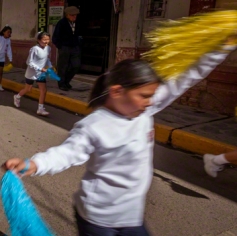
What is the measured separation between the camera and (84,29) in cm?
1134

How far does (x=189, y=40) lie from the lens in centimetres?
214

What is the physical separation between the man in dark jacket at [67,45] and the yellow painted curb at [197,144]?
3.82 meters

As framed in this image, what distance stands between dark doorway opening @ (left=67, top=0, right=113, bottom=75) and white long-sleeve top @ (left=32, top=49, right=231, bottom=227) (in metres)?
8.92

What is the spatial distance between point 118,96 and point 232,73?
546 cm

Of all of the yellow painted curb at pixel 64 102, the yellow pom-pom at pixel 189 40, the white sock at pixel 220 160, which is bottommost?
the yellow painted curb at pixel 64 102

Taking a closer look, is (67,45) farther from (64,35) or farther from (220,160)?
(220,160)

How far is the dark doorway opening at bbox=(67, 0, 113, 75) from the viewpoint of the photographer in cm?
1061

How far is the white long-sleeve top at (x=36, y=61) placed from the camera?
659 centimetres

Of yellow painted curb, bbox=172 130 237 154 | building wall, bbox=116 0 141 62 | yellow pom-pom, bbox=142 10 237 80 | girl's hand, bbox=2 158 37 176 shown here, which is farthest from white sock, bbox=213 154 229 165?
building wall, bbox=116 0 141 62

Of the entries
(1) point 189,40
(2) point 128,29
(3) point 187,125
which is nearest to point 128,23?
(2) point 128,29

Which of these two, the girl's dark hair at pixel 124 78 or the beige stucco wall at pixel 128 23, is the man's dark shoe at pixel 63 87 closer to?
the beige stucco wall at pixel 128 23

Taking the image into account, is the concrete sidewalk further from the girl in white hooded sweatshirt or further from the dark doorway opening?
the girl in white hooded sweatshirt

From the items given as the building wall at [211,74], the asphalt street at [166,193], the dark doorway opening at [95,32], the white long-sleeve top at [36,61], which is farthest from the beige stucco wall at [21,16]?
the asphalt street at [166,193]

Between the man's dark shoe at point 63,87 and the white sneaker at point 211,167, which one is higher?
the white sneaker at point 211,167
